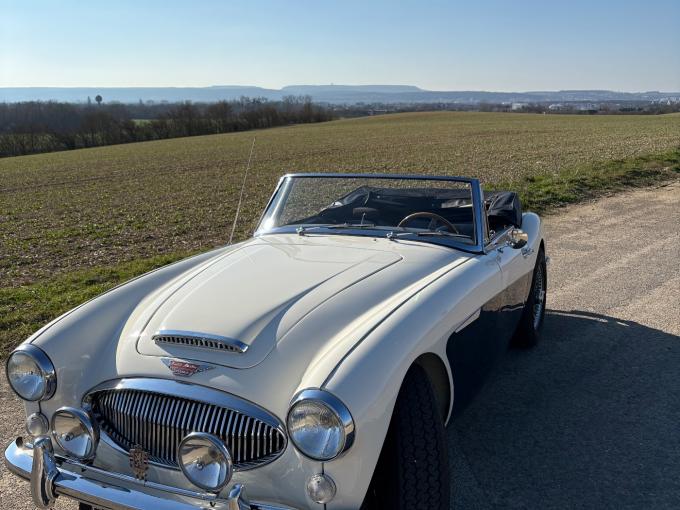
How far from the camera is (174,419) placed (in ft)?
7.78

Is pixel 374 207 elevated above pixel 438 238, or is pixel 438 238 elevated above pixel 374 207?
pixel 374 207

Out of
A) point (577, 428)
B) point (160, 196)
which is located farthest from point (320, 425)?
point (160, 196)

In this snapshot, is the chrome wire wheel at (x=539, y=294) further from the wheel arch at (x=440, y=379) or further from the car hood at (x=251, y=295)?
the wheel arch at (x=440, y=379)

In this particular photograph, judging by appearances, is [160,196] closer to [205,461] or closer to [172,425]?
[172,425]

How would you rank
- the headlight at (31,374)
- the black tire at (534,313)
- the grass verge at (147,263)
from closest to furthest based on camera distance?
the headlight at (31,374) → the black tire at (534,313) → the grass verge at (147,263)

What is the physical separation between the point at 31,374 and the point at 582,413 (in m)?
2.85

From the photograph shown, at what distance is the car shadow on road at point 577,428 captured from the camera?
296 centimetres

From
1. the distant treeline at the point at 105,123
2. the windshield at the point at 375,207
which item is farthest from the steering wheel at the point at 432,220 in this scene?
the distant treeline at the point at 105,123

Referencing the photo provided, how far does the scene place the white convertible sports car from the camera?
2.22 metres

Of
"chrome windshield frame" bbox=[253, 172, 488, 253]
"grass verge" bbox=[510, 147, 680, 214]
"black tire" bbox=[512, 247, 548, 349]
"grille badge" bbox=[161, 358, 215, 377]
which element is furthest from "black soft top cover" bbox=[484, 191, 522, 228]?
"grass verge" bbox=[510, 147, 680, 214]

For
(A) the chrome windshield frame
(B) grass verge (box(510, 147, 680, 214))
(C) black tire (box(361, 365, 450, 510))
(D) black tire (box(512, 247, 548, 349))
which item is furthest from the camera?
(B) grass verge (box(510, 147, 680, 214))

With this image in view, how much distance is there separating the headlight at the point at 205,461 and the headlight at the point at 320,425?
26cm

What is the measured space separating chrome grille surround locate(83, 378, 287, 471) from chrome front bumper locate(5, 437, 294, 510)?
0.36 feet

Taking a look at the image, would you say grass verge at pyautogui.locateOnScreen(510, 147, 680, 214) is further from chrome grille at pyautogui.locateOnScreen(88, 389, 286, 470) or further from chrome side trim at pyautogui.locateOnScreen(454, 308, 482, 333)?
chrome grille at pyautogui.locateOnScreen(88, 389, 286, 470)
